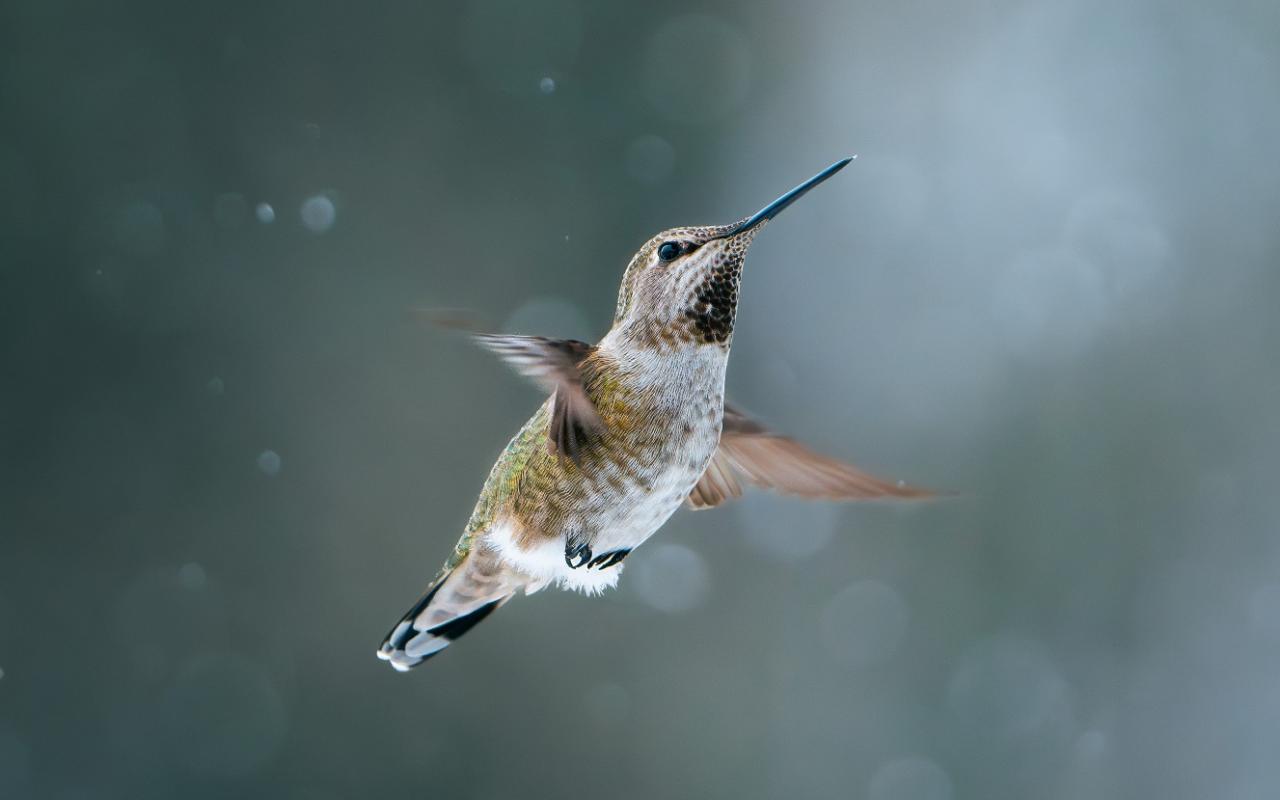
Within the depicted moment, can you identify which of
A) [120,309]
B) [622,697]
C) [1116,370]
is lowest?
[622,697]

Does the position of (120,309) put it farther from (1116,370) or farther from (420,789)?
(1116,370)

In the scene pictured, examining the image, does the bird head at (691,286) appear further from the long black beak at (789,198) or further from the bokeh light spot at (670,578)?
the bokeh light spot at (670,578)

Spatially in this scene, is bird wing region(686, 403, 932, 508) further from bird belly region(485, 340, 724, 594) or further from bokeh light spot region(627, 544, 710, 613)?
bokeh light spot region(627, 544, 710, 613)

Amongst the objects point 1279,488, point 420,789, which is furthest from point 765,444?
point 1279,488

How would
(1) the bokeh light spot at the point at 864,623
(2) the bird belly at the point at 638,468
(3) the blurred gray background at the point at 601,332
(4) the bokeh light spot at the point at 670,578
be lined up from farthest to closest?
1. (1) the bokeh light spot at the point at 864,623
2. (4) the bokeh light spot at the point at 670,578
3. (3) the blurred gray background at the point at 601,332
4. (2) the bird belly at the point at 638,468

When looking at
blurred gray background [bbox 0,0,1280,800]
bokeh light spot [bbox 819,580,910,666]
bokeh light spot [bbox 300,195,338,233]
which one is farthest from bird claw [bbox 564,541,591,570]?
bokeh light spot [bbox 819,580,910,666]

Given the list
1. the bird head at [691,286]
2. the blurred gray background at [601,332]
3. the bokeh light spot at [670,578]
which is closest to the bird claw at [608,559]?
the bird head at [691,286]
